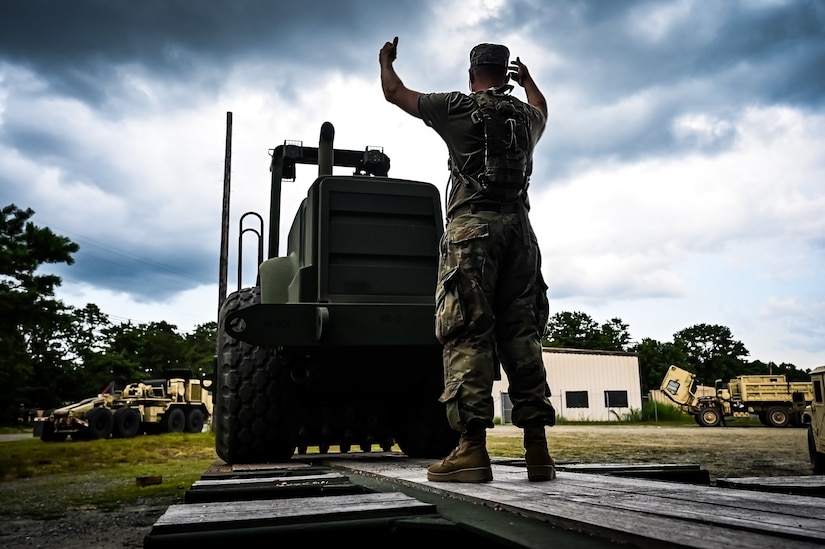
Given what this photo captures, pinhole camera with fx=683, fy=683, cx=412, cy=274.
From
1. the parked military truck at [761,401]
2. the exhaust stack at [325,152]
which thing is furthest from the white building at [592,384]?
the exhaust stack at [325,152]

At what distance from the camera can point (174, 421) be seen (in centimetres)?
1942

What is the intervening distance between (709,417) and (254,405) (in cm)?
2381

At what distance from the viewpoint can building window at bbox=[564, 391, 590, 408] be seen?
114 ft

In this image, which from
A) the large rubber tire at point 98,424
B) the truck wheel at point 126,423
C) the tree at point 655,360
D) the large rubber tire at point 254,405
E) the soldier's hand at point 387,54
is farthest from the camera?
the tree at point 655,360

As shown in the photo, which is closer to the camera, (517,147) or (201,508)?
(201,508)

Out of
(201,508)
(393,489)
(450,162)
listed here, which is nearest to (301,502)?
(201,508)

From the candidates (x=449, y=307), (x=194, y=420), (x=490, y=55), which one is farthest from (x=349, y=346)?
(x=194, y=420)

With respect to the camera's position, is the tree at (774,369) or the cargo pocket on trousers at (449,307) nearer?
the cargo pocket on trousers at (449,307)

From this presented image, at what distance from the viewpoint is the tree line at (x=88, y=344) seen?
11461 millimetres

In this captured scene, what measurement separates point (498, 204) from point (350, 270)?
50.8 inches

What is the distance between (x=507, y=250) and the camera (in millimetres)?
2633

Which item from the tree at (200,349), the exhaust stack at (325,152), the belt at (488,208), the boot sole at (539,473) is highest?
the tree at (200,349)

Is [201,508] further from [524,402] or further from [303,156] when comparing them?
[303,156]

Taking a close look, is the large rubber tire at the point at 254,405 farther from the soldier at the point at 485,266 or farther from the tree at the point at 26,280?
the tree at the point at 26,280
